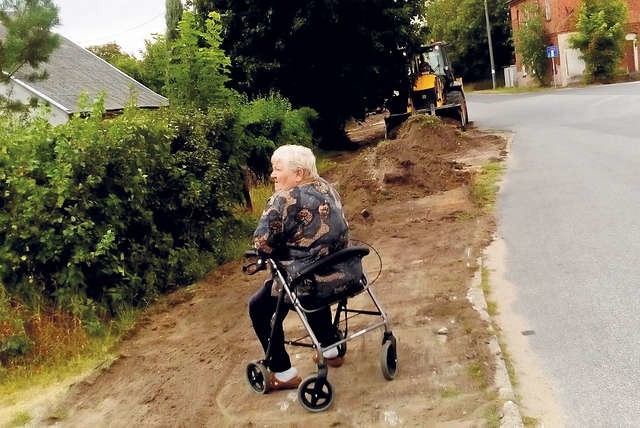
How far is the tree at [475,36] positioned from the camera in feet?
216

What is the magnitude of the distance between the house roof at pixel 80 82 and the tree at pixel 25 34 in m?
8.95

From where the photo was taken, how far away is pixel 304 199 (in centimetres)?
441

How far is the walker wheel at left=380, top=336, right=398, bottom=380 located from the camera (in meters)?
4.63

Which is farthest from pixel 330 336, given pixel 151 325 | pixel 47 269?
pixel 47 269

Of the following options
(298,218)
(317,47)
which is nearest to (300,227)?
(298,218)

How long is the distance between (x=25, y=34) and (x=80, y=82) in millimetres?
16225

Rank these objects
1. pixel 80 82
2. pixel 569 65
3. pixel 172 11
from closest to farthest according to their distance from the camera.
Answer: pixel 80 82 → pixel 172 11 → pixel 569 65

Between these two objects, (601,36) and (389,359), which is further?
(601,36)

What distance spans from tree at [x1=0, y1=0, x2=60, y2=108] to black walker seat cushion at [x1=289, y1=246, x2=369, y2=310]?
1047cm

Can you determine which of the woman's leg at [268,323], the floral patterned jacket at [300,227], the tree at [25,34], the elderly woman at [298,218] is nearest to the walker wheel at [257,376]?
the woman's leg at [268,323]

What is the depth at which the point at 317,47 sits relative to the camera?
21.1 m

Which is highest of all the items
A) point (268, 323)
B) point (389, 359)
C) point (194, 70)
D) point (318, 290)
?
point (194, 70)

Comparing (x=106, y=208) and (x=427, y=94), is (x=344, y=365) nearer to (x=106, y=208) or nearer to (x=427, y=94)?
(x=106, y=208)

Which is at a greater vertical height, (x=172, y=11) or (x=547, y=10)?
(x=172, y=11)
